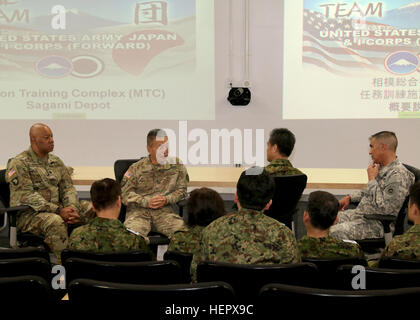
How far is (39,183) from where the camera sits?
3.69 meters

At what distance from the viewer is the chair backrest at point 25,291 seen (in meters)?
1.49

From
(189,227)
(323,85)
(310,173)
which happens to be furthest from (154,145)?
(323,85)

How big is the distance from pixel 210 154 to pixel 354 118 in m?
1.93

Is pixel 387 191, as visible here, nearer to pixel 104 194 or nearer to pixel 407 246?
pixel 407 246

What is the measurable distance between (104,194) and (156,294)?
118cm

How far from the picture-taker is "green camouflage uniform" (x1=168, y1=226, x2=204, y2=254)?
2342mm

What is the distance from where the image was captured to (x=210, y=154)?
239 inches

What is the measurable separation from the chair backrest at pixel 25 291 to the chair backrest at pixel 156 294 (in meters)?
0.19

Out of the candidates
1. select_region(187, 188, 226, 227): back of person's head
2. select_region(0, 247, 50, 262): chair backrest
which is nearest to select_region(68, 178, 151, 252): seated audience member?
select_region(0, 247, 50, 262): chair backrest

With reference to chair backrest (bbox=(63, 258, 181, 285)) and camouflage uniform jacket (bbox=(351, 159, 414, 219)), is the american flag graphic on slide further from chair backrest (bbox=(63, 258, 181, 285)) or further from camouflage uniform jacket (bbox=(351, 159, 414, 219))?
chair backrest (bbox=(63, 258, 181, 285))

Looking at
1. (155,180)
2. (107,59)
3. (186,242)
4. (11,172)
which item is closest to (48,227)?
(11,172)

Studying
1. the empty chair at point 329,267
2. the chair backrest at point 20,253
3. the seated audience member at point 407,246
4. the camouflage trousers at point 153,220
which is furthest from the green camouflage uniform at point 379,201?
the chair backrest at point 20,253
